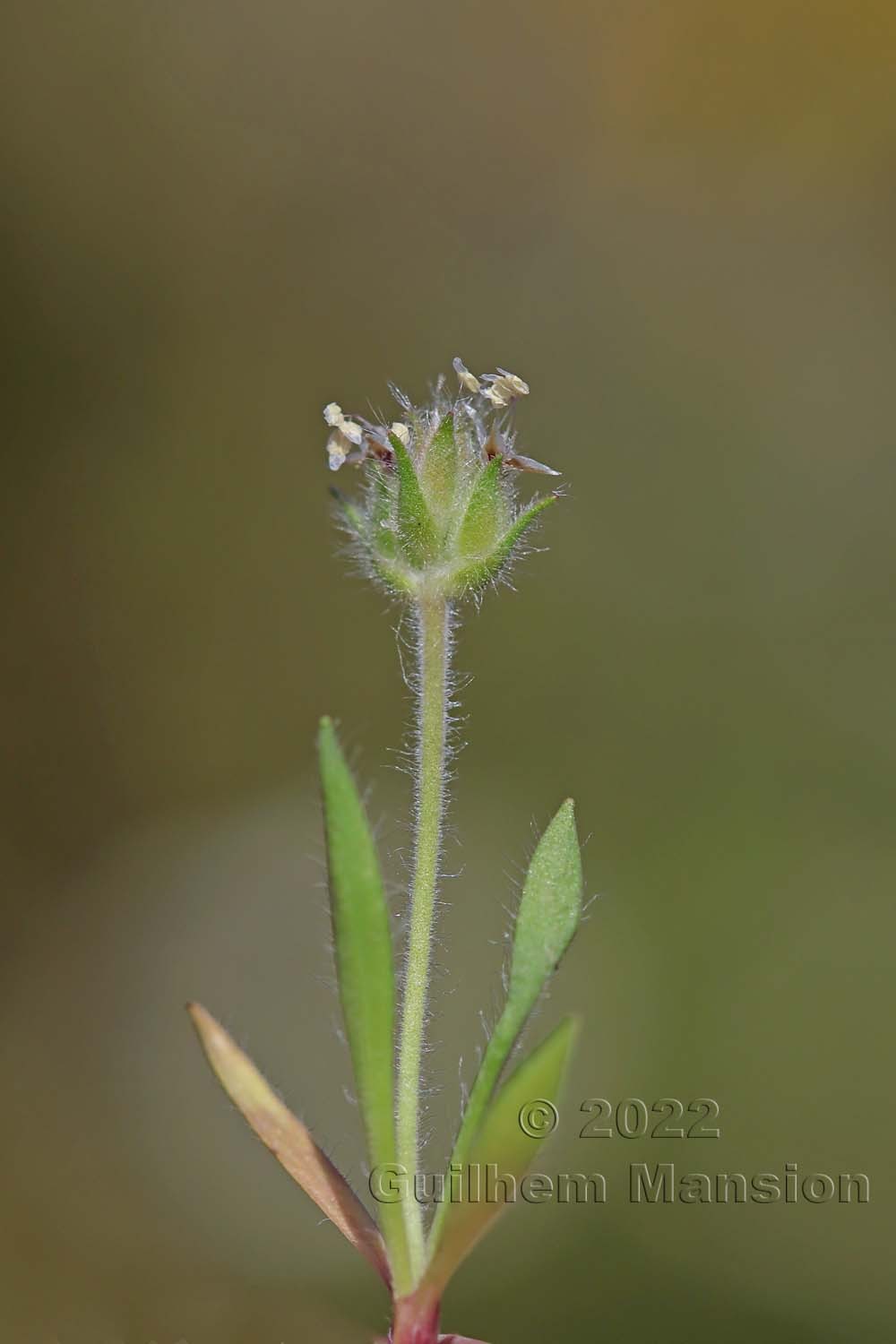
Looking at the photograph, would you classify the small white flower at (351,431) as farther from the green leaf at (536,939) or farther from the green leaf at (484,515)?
the green leaf at (536,939)

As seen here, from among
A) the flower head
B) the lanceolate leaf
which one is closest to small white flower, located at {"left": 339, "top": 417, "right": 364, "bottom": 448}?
the flower head

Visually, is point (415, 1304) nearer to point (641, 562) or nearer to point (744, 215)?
point (641, 562)

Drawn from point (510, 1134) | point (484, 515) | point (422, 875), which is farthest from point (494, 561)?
point (510, 1134)

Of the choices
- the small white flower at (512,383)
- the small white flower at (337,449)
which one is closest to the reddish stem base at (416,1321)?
the small white flower at (337,449)

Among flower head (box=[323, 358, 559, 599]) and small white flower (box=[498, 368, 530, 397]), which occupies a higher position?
small white flower (box=[498, 368, 530, 397])

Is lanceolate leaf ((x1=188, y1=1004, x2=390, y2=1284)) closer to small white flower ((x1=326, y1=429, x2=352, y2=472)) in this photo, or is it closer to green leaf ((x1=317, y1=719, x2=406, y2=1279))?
green leaf ((x1=317, y1=719, x2=406, y2=1279))

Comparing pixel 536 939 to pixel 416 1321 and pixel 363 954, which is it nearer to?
pixel 363 954

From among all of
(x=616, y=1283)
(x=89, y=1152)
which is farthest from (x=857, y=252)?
(x=89, y=1152)
